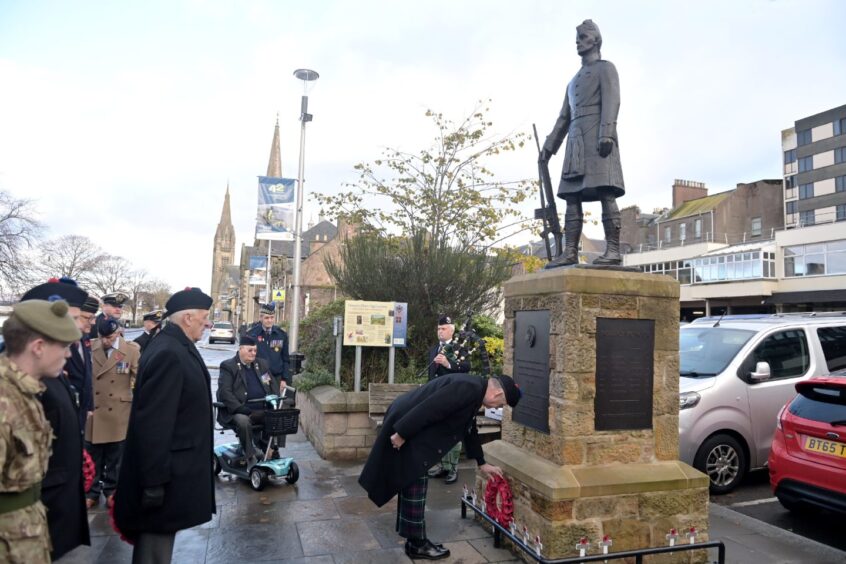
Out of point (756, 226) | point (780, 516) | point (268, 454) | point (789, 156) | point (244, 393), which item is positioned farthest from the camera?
point (756, 226)

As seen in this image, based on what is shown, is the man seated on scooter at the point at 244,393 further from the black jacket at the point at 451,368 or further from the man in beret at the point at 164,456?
the man in beret at the point at 164,456

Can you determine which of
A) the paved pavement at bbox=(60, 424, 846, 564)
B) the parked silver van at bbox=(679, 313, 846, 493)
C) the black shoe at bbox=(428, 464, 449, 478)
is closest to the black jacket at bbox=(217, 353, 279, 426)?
the paved pavement at bbox=(60, 424, 846, 564)

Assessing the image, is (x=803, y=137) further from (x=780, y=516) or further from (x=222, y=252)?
(x=222, y=252)

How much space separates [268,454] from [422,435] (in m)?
3.08

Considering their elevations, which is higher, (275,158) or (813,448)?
(275,158)

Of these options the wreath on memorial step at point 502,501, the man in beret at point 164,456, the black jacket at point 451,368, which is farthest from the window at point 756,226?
the man in beret at point 164,456

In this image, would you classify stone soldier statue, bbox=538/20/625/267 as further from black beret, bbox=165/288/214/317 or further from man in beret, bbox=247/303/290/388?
man in beret, bbox=247/303/290/388

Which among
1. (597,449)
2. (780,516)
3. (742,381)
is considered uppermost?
(742,381)

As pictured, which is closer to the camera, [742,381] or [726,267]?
[742,381]

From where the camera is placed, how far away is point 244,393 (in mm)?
6797

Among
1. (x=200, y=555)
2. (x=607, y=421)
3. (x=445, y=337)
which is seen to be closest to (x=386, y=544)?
(x=200, y=555)

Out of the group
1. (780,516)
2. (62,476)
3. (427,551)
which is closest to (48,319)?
(62,476)

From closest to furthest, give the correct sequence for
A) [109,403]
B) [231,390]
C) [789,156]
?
[109,403] → [231,390] → [789,156]

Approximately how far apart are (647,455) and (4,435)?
4.19 metres
